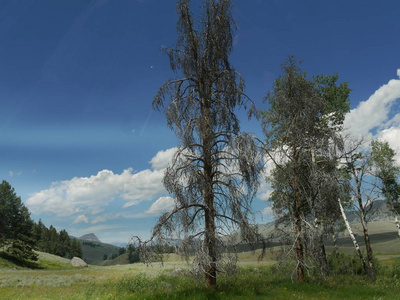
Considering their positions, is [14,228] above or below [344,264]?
above

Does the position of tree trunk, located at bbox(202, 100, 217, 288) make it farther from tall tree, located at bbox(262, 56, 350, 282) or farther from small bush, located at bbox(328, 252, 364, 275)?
small bush, located at bbox(328, 252, 364, 275)

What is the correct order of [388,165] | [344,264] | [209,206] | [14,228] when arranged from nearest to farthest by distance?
[209,206]
[344,264]
[388,165]
[14,228]

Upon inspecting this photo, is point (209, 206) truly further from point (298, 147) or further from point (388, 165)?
point (388, 165)

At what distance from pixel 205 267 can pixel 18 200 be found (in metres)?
65.1

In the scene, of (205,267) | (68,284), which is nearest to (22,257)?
(68,284)

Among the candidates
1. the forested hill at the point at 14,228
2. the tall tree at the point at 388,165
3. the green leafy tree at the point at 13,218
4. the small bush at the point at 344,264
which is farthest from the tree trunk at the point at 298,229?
the green leafy tree at the point at 13,218

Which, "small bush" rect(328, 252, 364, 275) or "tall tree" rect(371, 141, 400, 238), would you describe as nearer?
"small bush" rect(328, 252, 364, 275)

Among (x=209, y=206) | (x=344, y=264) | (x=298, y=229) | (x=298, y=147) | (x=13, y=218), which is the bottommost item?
(x=344, y=264)

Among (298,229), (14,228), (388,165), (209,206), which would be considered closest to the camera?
(209,206)

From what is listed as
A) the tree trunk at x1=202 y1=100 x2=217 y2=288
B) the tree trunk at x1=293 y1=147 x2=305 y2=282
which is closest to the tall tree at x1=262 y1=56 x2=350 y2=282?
the tree trunk at x1=293 y1=147 x2=305 y2=282

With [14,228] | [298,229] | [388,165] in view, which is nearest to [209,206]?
[298,229]

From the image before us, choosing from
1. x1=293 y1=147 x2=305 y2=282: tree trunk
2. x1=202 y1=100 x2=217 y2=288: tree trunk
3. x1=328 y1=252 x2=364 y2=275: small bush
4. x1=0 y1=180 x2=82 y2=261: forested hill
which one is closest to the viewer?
x1=202 y1=100 x2=217 y2=288: tree trunk

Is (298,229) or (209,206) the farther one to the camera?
(298,229)

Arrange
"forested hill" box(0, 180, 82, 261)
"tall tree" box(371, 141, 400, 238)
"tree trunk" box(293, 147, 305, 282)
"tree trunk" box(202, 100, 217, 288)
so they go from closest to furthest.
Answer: "tree trunk" box(202, 100, 217, 288), "tree trunk" box(293, 147, 305, 282), "tall tree" box(371, 141, 400, 238), "forested hill" box(0, 180, 82, 261)
